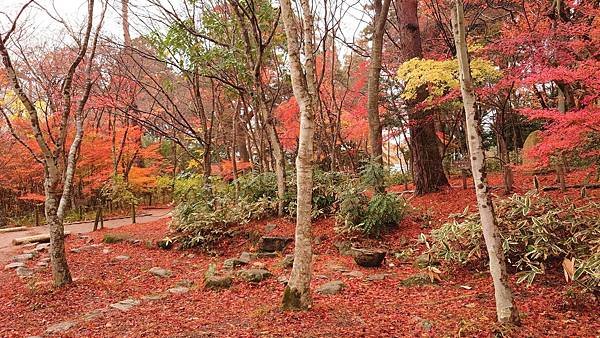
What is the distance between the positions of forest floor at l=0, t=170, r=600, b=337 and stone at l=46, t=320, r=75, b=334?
0.05 ft

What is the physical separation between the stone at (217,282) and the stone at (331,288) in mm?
1359

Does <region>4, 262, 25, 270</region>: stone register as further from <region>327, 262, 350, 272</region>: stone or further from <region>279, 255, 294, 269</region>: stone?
<region>327, 262, 350, 272</region>: stone

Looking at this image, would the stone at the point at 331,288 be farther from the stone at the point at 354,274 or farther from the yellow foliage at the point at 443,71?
the yellow foliage at the point at 443,71

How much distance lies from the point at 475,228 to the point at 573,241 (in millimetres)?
1134

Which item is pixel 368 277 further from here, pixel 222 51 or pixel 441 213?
pixel 222 51

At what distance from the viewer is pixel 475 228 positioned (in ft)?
18.6

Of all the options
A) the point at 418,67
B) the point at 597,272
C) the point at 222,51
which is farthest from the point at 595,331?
the point at 222,51

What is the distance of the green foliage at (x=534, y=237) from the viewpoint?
498 cm

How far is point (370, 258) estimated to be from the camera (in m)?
6.33

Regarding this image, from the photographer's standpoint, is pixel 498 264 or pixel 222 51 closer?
pixel 498 264

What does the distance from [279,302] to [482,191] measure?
2638mm

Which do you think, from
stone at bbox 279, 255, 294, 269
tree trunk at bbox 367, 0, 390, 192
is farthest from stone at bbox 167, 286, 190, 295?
tree trunk at bbox 367, 0, 390, 192

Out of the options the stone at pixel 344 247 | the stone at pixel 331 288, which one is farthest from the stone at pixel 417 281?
the stone at pixel 344 247

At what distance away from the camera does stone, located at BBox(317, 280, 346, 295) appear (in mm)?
5137
